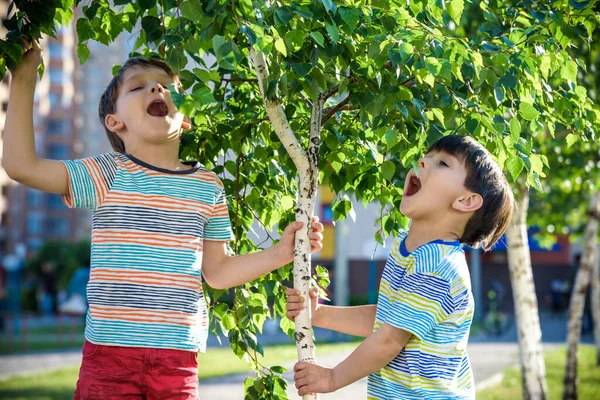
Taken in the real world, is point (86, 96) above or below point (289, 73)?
above

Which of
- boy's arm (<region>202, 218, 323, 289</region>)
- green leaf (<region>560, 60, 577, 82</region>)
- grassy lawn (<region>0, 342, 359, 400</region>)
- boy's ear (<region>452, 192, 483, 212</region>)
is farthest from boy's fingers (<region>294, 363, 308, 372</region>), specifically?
grassy lawn (<region>0, 342, 359, 400</region>)

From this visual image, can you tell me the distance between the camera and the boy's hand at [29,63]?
9.27ft

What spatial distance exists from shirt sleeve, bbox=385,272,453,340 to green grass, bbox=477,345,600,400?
786 cm

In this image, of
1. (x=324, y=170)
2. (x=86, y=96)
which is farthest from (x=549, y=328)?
(x=86, y=96)

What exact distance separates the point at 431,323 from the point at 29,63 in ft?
5.32

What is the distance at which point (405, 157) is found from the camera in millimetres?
3150

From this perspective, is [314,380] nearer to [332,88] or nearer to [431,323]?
[431,323]

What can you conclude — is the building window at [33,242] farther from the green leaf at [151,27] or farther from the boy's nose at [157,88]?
the boy's nose at [157,88]

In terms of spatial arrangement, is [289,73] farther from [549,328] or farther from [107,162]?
[549,328]

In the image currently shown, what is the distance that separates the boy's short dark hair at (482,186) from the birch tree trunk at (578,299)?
7.39m

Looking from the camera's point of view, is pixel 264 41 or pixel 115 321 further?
pixel 115 321

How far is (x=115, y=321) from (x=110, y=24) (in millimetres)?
1465

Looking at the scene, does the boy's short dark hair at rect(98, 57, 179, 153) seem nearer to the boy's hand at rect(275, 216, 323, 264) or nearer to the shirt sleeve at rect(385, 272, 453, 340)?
the boy's hand at rect(275, 216, 323, 264)

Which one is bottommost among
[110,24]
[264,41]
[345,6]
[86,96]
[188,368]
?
[188,368]
